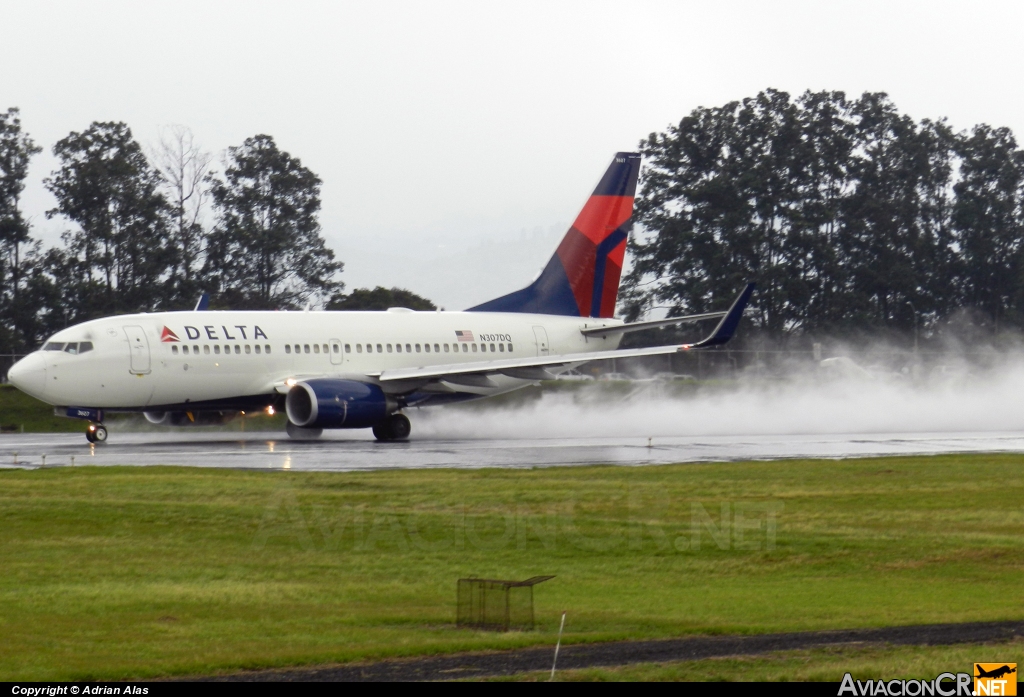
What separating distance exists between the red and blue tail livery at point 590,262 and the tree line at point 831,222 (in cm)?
3410

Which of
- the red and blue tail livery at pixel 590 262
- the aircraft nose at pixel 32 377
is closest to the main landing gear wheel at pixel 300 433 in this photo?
the aircraft nose at pixel 32 377

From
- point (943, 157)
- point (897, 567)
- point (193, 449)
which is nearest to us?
point (897, 567)

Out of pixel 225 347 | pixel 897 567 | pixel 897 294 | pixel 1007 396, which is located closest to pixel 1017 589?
pixel 897 567

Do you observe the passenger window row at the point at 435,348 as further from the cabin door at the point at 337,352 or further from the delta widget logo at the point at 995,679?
the delta widget logo at the point at 995,679

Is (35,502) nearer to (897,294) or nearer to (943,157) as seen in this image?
(897,294)

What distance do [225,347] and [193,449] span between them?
4352 mm

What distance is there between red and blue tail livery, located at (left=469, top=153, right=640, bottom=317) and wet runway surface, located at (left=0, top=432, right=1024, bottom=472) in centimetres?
852

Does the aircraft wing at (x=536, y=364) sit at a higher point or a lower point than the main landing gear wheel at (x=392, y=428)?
higher

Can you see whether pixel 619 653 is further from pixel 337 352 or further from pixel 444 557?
pixel 337 352

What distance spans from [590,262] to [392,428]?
1195cm

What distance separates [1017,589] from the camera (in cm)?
1523

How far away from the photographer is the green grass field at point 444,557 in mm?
12238

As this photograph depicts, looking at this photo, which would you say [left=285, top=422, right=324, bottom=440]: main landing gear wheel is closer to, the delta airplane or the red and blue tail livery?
the delta airplane

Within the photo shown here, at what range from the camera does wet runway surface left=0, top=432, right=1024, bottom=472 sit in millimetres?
29188
